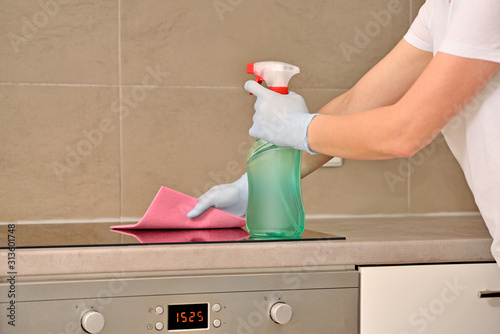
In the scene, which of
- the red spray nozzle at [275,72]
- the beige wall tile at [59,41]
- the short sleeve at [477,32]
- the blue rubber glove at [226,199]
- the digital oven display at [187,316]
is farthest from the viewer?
the beige wall tile at [59,41]

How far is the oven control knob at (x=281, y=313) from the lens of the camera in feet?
3.10

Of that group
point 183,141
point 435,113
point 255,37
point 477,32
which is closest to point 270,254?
point 435,113

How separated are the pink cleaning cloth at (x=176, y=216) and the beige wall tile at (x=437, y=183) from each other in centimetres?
63

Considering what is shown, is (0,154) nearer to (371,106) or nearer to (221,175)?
(221,175)

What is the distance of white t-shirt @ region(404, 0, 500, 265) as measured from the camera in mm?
807

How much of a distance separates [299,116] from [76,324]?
48 cm

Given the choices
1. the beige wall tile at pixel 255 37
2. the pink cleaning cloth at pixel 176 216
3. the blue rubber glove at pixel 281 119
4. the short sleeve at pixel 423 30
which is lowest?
the pink cleaning cloth at pixel 176 216

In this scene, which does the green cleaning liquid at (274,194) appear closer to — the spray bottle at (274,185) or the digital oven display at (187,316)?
the spray bottle at (274,185)

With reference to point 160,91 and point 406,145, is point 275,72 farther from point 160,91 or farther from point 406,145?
point 160,91

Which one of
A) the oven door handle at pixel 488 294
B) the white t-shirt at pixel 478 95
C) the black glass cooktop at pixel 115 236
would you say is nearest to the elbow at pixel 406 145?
the white t-shirt at pixel 478 95

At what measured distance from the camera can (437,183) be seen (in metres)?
1.61

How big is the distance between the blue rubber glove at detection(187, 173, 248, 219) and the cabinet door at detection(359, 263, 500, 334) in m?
0.32

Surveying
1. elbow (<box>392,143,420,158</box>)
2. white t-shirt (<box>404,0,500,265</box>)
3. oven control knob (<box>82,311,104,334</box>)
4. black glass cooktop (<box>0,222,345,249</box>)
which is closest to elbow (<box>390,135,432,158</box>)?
elbow (<box>392,143,420,158</box>)

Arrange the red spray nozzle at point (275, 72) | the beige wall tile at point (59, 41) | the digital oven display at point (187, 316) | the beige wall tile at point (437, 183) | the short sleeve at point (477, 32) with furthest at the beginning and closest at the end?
the beige wall tile at point (437, 183), the beige wall tile at point (59, 41), the red spray nozzle at point (275, 72), the digital oven display at point (187, 316), the short sleeve at point (477, 32)
